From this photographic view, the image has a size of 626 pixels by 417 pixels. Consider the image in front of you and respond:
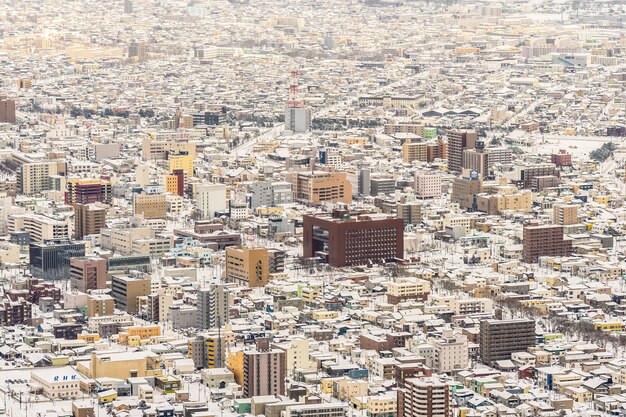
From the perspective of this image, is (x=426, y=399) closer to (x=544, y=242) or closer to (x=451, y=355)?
(x=451, y=355)

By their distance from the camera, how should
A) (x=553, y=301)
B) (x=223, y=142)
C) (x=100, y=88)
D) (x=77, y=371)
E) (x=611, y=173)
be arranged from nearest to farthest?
(x=77, y=371) < (x=553, y=301) < (x=611, y=173) < (x=223, y=142) < (x=100, y=88)

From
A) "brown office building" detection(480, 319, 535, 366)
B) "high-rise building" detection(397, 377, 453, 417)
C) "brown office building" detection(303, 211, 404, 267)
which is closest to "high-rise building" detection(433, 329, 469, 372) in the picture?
"brown office building" detection(480, 319, 535, 366)

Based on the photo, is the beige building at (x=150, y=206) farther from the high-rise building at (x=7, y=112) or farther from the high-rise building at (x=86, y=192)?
the high-rise building at (x=7, y=112)

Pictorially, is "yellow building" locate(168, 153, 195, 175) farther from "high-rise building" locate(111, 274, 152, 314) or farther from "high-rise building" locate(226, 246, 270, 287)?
"high-rise building" locate(111, 274, 152, 314)

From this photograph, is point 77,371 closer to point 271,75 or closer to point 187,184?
point 187,184

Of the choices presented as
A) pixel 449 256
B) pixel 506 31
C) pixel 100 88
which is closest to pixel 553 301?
pixel 449 256

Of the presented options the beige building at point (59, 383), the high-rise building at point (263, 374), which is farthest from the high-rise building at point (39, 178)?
the high-rise building at point (263, 374)
